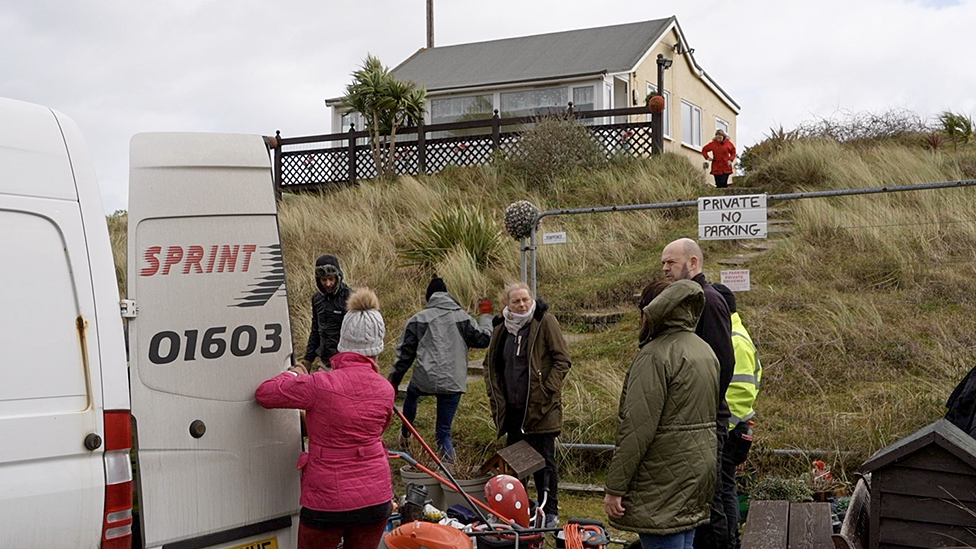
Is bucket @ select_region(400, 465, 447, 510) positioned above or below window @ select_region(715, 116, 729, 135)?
below

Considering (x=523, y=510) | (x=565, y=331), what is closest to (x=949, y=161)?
(x=565, y=331)

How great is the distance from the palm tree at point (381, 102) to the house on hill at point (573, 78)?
174cm

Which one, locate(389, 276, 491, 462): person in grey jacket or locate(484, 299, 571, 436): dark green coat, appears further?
locate(389, 276, 491, 462): person in grey jacket

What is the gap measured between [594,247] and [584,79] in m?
14.2

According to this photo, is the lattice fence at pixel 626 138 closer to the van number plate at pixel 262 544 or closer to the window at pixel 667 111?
the window at pixel 667 111

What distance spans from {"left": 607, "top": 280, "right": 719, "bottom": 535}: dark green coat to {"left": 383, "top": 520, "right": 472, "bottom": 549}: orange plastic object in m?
0.90

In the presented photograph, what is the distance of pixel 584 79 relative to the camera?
87.0 feet

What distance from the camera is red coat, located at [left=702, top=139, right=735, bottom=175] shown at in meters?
18.0

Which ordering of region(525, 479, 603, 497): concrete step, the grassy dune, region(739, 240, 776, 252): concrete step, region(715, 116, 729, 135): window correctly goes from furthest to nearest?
region(715, 116, 729, 135): window
region(739, 240, 776, 252): concrete step
the grassy dune
region(525, 479, 603, 497): concrete step

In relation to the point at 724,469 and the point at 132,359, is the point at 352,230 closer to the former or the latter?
the point at 724,469

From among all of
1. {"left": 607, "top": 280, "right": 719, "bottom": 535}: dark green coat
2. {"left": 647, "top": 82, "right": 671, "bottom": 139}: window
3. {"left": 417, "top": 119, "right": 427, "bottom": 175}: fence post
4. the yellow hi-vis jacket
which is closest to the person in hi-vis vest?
the yellow hi-vis jacket

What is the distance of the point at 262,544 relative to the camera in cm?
439

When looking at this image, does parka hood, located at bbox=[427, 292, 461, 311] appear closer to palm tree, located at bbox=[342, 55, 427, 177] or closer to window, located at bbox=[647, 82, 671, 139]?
palm tree, located at bbox=[342, 55, 427, 177]

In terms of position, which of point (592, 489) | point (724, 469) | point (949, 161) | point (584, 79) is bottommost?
point (592, 489)
